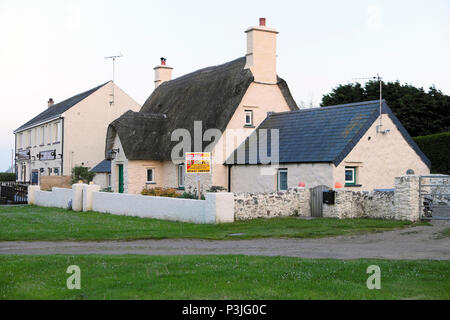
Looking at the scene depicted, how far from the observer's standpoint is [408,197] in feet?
61.1

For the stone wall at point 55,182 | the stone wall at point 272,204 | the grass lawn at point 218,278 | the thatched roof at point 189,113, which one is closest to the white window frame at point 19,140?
the stone wall at point 55,182

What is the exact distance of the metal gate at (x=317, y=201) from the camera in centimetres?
2030

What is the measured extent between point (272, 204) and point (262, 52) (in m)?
11.2

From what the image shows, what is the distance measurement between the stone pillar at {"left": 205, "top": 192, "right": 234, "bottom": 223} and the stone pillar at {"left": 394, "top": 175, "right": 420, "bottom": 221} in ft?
19.5

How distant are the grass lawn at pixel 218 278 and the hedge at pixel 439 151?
19.4 meters

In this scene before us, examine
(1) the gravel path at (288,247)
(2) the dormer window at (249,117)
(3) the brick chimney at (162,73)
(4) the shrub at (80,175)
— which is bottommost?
(1) the gravel path at (288,247)

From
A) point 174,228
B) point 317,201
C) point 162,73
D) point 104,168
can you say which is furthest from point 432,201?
point 104,168

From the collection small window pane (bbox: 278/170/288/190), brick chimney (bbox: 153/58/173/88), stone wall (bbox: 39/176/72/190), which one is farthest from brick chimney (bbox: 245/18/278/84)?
stone wall (bbox: 39/176/72/190)

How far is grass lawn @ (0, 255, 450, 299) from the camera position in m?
7.95

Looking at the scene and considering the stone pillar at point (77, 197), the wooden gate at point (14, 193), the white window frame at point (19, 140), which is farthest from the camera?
the white window frame at point (19, 140)

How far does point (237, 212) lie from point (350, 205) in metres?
4.34

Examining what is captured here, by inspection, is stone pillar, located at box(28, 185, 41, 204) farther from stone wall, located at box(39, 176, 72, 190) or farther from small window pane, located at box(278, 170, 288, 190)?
small window pane, located at box(278, 170, 288, 190)

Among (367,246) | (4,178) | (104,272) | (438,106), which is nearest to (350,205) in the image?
(367,246)

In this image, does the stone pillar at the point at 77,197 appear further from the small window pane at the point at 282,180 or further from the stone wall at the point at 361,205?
the stone wall at the point at 361,205
